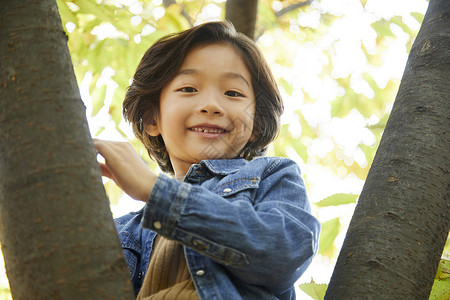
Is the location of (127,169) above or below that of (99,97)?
above

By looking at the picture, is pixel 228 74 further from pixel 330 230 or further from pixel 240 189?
pixel 330 230

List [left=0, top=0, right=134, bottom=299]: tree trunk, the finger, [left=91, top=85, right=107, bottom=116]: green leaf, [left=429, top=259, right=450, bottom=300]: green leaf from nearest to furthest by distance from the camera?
[left=0, top=0, right=134, bottom=299]: tree trunk < the finger < [left=429, top=259, right=450, bottom=300]: green leaf < [left=91, top=85, right=107, bottom=116]: green leaf

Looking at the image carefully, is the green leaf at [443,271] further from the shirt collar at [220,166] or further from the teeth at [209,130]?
the teeth at [209,130]

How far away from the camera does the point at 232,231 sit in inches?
44.4

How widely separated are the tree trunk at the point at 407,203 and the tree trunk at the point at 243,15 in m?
0.75

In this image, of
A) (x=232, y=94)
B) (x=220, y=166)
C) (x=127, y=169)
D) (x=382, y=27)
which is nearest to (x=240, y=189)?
(x=220, y=166)

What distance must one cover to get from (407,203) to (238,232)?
424 millimetres

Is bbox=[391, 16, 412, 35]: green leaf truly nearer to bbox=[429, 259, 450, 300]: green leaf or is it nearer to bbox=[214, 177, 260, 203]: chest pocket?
bbox=[429, 259, 450, 300]: green leaf

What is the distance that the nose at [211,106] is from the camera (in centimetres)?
164

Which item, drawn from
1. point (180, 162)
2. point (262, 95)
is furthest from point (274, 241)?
point (262, 95)

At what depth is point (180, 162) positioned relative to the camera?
178 cm

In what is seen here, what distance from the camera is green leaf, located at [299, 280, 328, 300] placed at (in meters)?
1.64

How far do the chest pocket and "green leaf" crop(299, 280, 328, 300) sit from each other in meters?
0.45

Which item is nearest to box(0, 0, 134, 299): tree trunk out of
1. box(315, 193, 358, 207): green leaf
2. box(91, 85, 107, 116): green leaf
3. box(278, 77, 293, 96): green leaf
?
box(315, 193, 358, 207): green leaf
